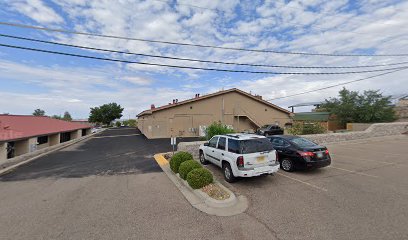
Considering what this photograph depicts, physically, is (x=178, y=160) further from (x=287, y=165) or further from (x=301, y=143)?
(x=301, y=143)

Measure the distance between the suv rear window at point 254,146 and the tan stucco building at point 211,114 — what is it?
17.6 metres

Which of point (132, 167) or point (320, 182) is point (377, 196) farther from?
point (132, 167)

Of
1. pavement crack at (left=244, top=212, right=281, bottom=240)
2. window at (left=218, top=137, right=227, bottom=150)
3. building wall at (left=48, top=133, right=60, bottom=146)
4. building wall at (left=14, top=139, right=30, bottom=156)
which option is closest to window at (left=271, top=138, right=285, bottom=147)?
window at (left=218, top=137, right=227, bottom=150)

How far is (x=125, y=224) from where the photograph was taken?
4668 mm

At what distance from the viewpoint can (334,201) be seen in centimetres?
559

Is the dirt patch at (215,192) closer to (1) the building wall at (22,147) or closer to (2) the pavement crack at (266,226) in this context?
(2) the pavement crack at (266,226)

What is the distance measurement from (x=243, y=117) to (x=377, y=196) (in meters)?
23.1

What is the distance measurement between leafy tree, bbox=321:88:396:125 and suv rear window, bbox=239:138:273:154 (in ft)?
81.0

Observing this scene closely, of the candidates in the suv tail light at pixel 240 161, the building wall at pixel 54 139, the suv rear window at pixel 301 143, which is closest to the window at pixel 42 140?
the building wall at pixel 54 139

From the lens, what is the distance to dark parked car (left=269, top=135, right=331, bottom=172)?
8078mm

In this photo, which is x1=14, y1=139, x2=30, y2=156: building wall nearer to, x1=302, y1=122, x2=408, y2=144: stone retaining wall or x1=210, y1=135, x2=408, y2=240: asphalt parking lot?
x1=210, y1=135, x2=408, y2=240: asphalt parking lot

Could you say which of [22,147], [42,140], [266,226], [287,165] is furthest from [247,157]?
[42,140]

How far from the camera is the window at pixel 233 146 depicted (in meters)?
7.15

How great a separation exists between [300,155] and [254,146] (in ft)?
7.81
